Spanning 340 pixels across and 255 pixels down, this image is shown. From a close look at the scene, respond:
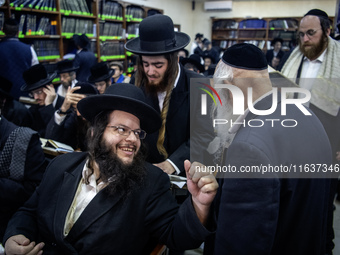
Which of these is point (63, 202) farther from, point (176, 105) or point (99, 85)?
point (99, 85)

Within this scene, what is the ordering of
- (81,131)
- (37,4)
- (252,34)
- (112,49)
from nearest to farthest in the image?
(81,131)
(37,4)
(112,49)
(252,34)

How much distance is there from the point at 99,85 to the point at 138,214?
2755 millimetres

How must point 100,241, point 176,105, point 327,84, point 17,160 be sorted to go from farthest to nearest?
point 327,84
point 176,105
point 17,160
point 100,241

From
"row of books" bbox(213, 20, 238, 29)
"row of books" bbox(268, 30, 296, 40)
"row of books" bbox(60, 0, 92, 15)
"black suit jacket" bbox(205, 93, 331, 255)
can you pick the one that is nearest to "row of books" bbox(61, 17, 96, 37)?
"row of books" bbox(60, 0, 92, 15)

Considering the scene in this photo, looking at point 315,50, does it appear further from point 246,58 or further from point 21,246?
point 21,246

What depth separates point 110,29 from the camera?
260 inches

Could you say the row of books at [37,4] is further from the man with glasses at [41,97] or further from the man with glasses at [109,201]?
the man with glasses at [109,201]

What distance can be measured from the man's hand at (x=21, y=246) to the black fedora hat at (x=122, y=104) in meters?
0.72

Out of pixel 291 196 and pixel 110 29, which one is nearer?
pixel 291 196

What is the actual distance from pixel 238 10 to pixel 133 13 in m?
5.24

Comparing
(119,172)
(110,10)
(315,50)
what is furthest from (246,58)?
(110,10)

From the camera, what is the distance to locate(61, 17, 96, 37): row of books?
534cm

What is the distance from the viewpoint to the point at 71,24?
546 centimetres

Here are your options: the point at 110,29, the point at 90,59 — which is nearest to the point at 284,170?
the point at 90,59
